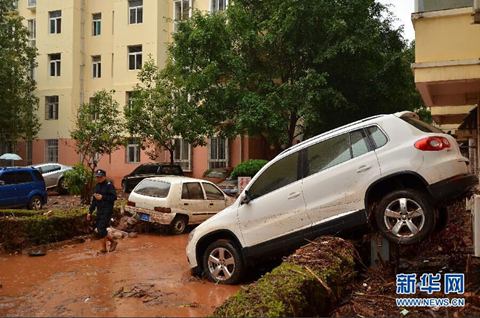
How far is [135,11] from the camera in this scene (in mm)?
29984

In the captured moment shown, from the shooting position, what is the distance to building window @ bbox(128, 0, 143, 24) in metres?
29.8

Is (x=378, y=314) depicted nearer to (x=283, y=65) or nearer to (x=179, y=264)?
(x=179, y=264)

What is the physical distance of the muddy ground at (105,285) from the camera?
6473mm

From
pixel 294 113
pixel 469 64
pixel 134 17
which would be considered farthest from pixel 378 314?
pixel 134 17

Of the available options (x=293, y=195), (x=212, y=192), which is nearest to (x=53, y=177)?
(x=212, y=192)

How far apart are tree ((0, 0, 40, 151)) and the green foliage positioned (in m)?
11.8

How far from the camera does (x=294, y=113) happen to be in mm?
19359

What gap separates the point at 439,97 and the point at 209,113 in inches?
420

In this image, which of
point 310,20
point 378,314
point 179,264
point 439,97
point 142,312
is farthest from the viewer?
point 310,20

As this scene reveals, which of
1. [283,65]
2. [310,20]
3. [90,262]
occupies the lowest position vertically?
[90,262]

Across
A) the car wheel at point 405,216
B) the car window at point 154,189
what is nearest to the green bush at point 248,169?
the car window at point 154,189

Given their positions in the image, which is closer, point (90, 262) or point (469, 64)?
point (469, 64)

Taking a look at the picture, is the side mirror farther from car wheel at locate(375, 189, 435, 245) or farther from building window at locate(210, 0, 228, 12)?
building window at locate(210, 0, 228, 12)

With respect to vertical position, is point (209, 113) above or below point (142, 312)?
above
